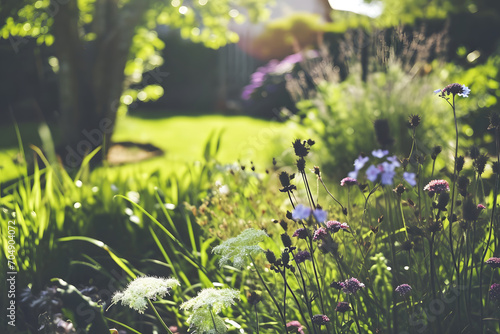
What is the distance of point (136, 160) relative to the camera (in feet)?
21.6

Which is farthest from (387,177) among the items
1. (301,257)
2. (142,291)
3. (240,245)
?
(142,291)

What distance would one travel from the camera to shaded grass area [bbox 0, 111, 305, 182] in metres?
5.96

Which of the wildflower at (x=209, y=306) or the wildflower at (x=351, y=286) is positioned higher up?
the wildflower at (x=351, y=286)

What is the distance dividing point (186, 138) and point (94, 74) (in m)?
2.74

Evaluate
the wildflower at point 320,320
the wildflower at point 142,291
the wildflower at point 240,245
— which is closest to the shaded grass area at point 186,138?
the wildflower at point 142,291

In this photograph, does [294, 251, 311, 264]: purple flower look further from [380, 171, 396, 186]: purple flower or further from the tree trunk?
the tree trunk

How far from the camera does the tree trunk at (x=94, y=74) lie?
5.96 metres

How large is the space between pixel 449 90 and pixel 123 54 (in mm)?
5249

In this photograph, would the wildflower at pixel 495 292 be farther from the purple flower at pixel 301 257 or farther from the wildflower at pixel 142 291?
the wildflower at pixel 142 291

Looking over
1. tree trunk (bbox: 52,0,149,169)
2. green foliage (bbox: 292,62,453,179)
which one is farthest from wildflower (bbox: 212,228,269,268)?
tree trunk (bbox: 52,0,149,169)

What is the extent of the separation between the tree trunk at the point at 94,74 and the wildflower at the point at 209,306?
4613mm

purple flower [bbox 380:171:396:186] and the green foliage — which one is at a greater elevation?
purple flower [bbox 380:171:396:186]

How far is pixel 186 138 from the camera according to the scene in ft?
28.7

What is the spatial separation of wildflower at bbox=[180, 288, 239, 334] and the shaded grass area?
2.54 m
